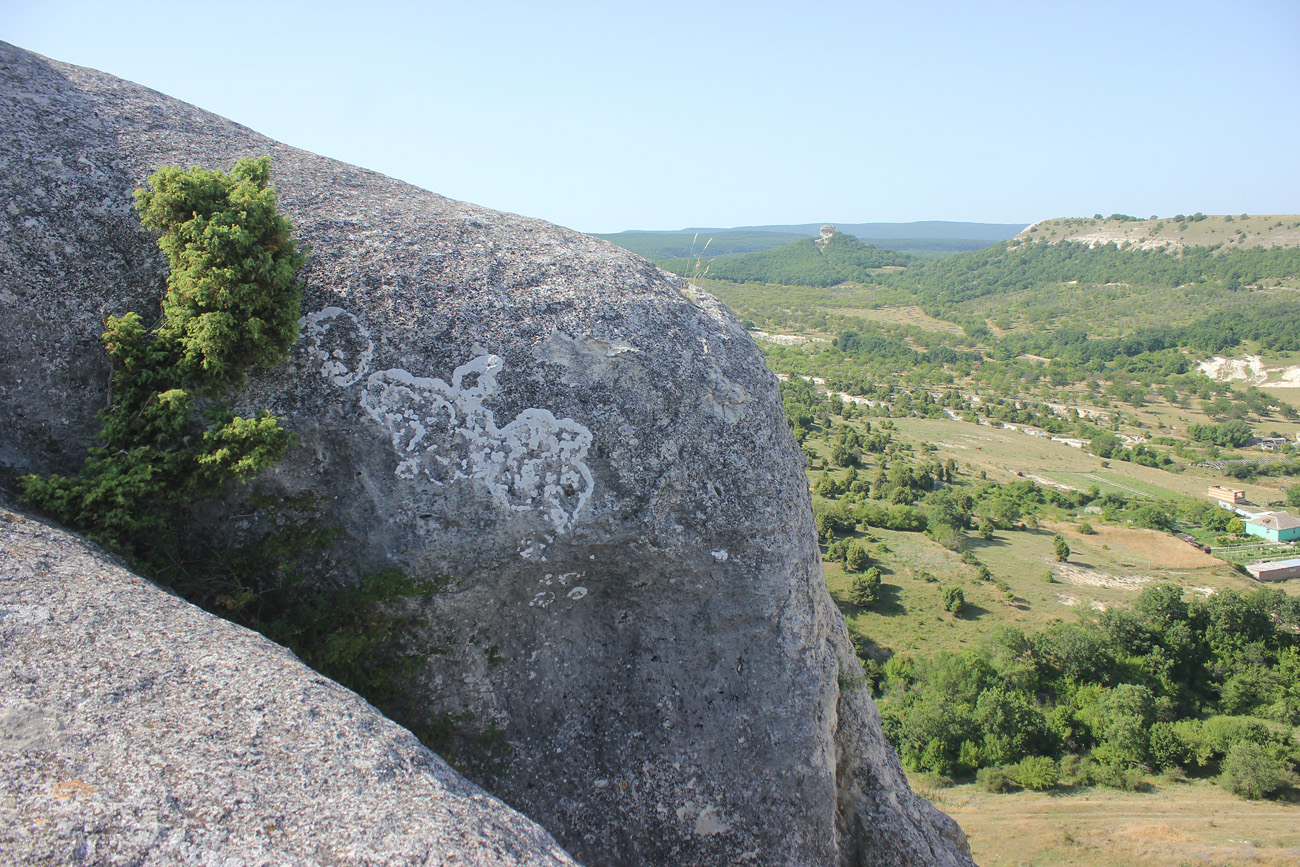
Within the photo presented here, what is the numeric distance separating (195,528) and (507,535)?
11.8 ft

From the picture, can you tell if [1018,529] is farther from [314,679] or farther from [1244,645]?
[314,679]

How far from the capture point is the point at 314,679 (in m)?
5.93

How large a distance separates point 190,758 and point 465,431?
15.2 feet

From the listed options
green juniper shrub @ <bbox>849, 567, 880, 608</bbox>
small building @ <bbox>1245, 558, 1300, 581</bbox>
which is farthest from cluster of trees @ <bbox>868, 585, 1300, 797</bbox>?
small building @ <bbox>1245, 558, 1300, 581</bbox>

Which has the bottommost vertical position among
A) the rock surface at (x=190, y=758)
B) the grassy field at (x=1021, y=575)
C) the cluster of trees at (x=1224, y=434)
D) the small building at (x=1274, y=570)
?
the grassy field at (x=1021, y=575)

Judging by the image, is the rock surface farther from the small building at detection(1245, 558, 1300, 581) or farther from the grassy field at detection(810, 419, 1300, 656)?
the small building at detection(1245, 558, 1300, 581)

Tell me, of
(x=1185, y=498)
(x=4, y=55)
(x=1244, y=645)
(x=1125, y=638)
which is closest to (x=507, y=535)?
(x=4, y=55)

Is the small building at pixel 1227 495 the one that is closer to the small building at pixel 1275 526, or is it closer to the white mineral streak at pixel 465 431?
the small building at pixel 1275 526

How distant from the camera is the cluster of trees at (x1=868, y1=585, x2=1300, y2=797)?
37719mm

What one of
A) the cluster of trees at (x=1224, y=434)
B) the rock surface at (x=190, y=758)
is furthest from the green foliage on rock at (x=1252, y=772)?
the cluster of trees at (x=1224, y=434)

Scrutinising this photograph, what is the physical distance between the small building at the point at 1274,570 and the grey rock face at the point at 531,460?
237 feet

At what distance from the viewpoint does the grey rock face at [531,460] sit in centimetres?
877

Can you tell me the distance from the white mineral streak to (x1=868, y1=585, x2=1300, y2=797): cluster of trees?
36.2 meters

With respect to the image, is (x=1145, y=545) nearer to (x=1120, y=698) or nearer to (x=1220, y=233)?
(x=1120, y=698)
